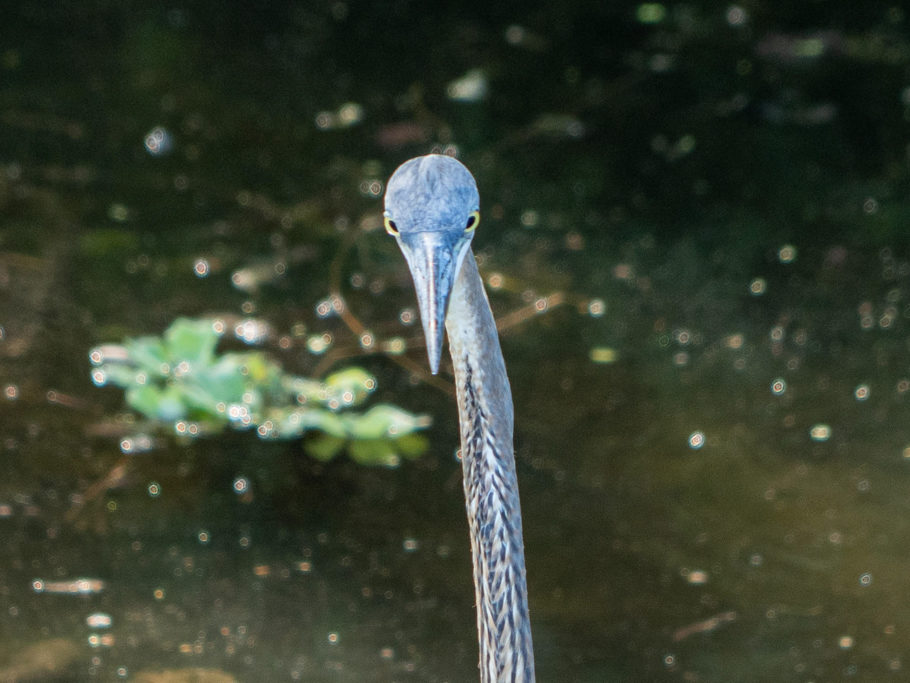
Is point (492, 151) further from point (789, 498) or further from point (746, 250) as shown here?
point (789, 498)

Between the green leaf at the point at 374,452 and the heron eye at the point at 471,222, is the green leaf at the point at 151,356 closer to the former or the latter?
the green leaf at the point at 374,452

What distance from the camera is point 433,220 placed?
180 centimetres

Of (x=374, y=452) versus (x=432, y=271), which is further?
(x=374, y=452)

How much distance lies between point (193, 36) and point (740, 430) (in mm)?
3645

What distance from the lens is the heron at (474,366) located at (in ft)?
5.92

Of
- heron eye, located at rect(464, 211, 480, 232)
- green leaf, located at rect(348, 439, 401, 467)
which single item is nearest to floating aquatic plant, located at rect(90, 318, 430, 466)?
green leaf, located at rect(348, 439, 401, 467)

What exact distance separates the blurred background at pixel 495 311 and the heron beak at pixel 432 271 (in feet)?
4.22

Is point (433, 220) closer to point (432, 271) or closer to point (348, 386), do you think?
point (432, 271)

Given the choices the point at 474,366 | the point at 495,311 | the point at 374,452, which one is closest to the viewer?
the point at 474,366

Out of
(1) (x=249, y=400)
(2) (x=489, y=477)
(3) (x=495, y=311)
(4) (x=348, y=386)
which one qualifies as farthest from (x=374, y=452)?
(2) (x=489, y=477)

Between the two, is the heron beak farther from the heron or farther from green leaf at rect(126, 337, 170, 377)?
green leaf at rect(126, 337, 170, 377)

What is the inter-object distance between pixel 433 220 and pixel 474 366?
25 cm

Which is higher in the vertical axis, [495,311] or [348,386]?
[495,311]

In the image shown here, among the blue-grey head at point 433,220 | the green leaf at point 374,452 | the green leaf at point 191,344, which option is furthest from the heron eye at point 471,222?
the green leaf at point 191,344
